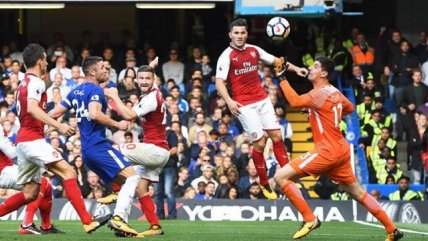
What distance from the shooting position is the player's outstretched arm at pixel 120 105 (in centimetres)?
1612

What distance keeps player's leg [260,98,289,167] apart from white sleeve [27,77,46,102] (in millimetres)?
3741

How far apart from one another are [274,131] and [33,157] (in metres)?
3.96

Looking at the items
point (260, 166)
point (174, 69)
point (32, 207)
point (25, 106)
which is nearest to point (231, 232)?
point (260, 166)

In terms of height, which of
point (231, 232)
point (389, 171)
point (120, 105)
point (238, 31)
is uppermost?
point (238, 31)

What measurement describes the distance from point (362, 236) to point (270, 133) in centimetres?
220

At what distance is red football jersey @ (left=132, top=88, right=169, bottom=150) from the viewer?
1723 centimetres

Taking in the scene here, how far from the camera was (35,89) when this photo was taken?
16031 mm

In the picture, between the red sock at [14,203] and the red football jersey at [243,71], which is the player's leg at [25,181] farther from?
the red football jersey at [243,71]

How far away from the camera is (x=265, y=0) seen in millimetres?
28062

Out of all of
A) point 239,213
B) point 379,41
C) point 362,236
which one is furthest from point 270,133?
point 379,41

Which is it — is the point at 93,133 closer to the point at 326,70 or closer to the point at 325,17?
the point at 326,70

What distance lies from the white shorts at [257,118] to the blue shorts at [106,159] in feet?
8.15

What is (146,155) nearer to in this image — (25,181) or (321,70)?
(25,181)

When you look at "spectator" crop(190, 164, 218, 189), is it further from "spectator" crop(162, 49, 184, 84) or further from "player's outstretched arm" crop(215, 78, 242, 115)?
"player's outstretched arm" crop(215, 78, 242, 115)
